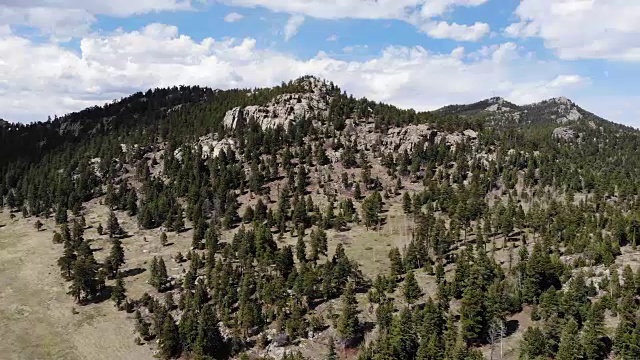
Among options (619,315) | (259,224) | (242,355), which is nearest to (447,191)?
(259,224)

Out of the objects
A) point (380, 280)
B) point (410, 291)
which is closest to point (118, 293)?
point (380, 280)

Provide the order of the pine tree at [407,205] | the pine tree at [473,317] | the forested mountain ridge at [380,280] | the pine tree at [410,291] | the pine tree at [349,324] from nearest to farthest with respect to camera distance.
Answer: the forested mountain ridge at [380,280]
the pine tree at [473,317]
the pine tree at [349,324]
the pine tree at [410,291]
the pine tree at [407,205]

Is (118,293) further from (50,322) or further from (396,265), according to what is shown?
(396,265)

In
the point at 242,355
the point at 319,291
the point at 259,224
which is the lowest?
the point at 242,355

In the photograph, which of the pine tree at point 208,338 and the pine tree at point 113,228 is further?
the pine tree at point 113,228

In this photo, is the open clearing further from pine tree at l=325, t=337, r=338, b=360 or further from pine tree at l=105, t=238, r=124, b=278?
pine tree at l=325, t=337, r=338, b=360

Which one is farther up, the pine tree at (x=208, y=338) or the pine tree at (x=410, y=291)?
the pine tree at (x=410, y=291)

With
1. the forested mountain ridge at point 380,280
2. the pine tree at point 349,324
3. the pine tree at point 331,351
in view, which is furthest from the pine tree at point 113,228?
the pine tree at point 331,351

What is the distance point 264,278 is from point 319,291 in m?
14.7

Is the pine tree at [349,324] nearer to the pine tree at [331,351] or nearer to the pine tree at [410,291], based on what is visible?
the pine tree at [331,351]

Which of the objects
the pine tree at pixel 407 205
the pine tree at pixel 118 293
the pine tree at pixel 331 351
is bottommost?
the pine tree at pixel 331 351

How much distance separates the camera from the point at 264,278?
444 feet

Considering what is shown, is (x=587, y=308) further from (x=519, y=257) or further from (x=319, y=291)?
(x=319, y=291)

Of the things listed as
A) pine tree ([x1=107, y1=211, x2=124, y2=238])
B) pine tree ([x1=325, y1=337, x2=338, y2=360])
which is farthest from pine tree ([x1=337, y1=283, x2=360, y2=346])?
pine tree ([x1=107, y1=211, x2=124, y2=238])
